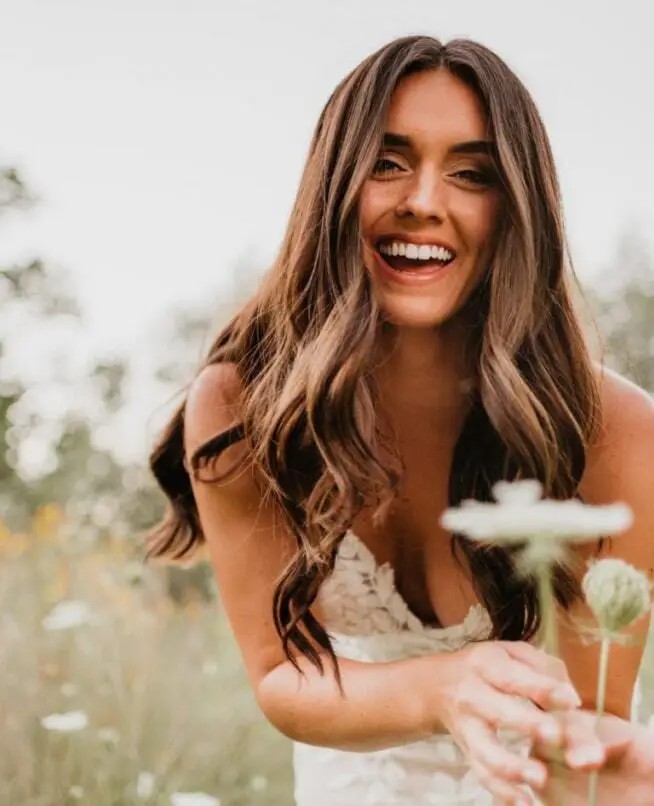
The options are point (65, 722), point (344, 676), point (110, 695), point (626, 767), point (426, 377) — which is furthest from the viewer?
point (110, 695)

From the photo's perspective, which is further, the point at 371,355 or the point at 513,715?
the point at 371,355

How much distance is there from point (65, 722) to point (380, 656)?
0.50 m

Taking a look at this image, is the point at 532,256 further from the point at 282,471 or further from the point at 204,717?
the point at 204,717

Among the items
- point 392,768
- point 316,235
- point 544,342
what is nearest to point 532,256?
point 544,342

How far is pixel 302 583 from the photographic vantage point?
112cm

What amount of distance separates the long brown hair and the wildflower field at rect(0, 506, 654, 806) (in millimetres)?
457

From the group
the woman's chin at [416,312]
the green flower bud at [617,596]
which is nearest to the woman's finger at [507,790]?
the green flower bud at [617,596]

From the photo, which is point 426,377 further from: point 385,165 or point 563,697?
point 563,697

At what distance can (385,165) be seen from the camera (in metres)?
1.05

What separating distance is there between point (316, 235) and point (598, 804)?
1.88 feet

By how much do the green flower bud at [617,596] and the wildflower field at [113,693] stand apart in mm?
988

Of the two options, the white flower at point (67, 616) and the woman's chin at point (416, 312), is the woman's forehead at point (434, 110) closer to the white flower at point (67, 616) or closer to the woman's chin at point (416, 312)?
the woman's chin at point (416, 312)

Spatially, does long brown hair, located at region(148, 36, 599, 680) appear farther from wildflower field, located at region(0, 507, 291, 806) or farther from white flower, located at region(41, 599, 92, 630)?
white flower, located at region(41, 599, 92, 630)

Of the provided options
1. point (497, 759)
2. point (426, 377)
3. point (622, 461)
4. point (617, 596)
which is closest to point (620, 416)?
point (622, 461)
